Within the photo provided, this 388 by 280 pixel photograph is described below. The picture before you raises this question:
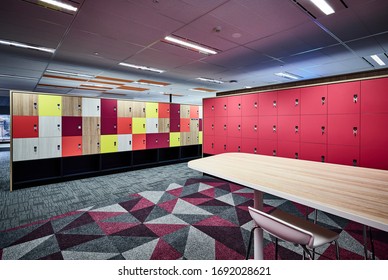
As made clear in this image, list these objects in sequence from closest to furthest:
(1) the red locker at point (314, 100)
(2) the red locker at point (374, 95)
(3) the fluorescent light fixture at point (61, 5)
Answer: (3) the fluorescent light fixture at point (61, 5)
(2) the red locker at point (374, 95)
(1) the red locker at point (314, 100)

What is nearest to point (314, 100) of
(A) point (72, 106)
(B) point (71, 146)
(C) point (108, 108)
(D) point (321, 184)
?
(D) point (321, 184)

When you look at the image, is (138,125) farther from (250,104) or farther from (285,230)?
(285,230)

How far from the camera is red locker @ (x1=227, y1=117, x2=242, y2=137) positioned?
4.66 meters

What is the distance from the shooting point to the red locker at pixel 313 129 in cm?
349

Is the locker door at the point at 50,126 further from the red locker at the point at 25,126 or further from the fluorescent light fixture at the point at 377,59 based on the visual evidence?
the fluorescent light fixture at the point at 377,59

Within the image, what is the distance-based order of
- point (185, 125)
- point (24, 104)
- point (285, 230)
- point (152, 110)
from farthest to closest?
point (185, 125), point (152, 110), point (24, 104), point (285, 230)

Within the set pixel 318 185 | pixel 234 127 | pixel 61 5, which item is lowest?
pixel 318 185

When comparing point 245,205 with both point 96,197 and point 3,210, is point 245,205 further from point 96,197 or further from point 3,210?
point 3,210

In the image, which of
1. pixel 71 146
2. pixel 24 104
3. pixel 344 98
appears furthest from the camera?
pixel 71 146

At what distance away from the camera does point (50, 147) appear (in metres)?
4.31

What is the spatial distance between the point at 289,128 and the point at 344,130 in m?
0.85

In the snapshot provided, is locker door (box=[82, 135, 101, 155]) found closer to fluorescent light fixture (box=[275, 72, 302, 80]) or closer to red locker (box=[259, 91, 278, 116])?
red locker (box=[259, 91, 278, 116])

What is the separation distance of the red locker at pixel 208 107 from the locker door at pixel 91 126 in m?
2.57

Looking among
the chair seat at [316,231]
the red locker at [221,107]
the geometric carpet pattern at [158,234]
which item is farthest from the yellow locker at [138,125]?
the chair seat at [316,231]
